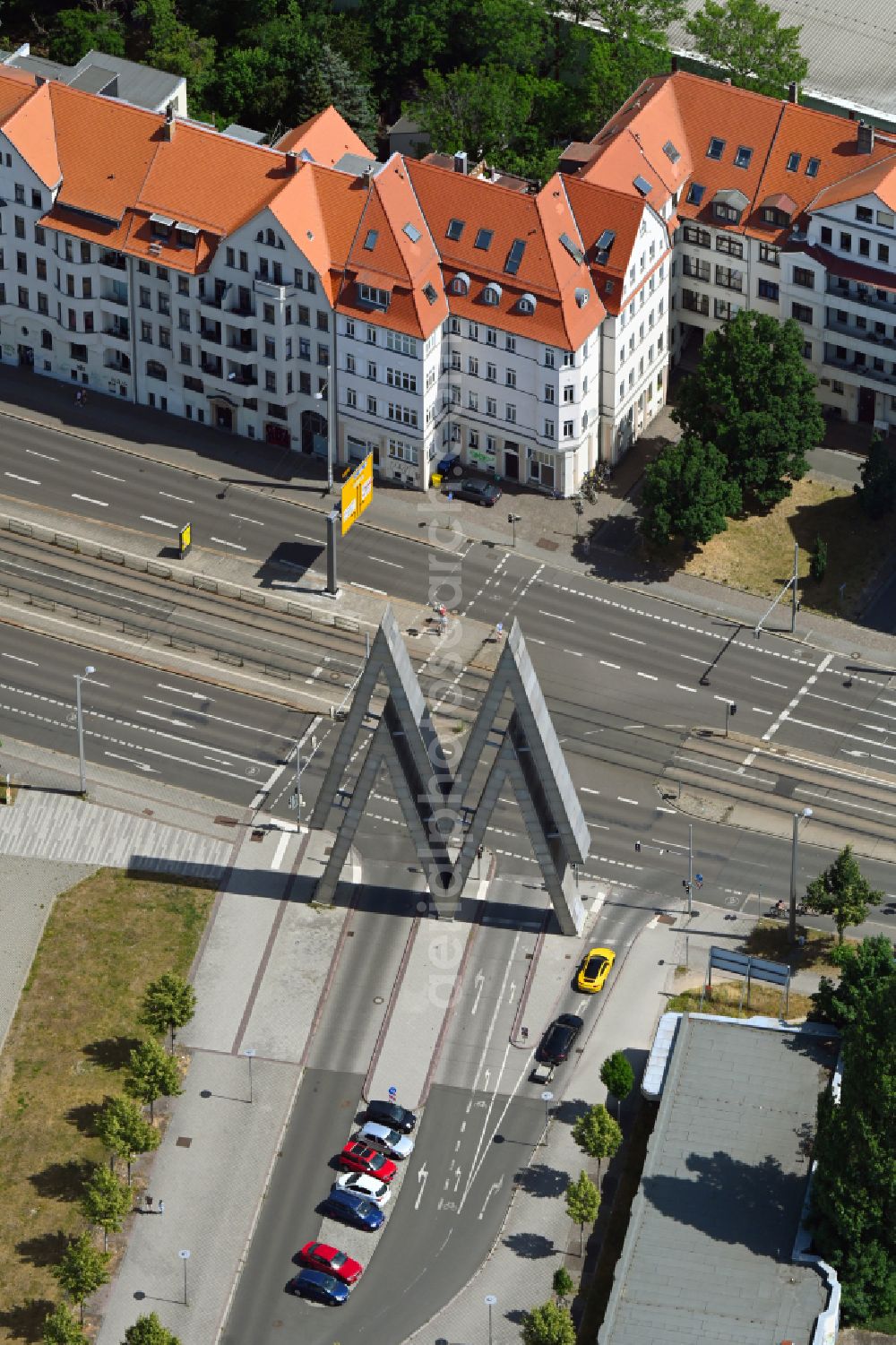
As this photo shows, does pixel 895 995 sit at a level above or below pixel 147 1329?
above

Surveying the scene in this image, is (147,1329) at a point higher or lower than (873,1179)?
lower

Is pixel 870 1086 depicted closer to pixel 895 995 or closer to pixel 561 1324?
pixel 895 995

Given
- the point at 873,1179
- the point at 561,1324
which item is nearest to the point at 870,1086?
the point at 873,1179

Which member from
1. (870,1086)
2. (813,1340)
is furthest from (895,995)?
(813,1340)

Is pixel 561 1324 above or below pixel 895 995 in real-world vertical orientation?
below

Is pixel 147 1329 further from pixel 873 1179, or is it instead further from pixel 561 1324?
pixel 873 1179

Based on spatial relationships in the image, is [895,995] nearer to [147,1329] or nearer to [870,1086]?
[870,1086]

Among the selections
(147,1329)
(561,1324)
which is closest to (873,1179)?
(561,1324)
